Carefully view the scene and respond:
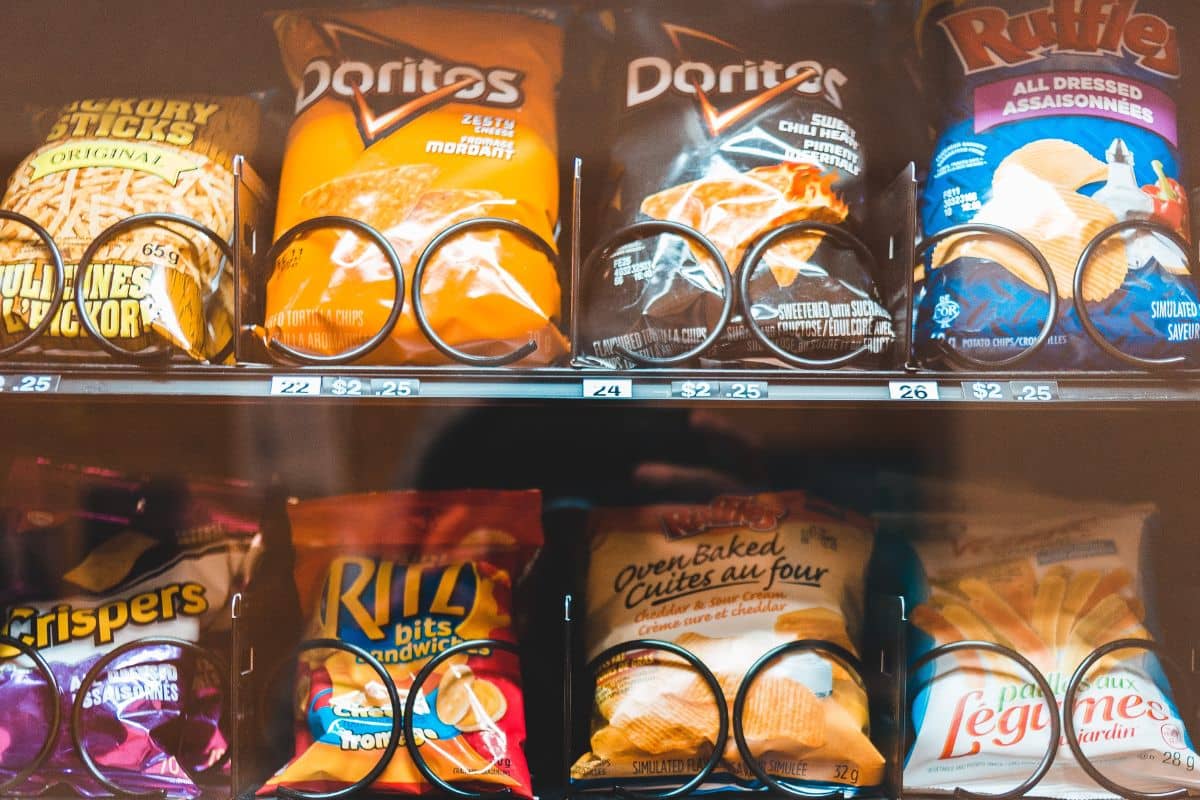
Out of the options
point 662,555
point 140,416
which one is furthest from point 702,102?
point 140,416

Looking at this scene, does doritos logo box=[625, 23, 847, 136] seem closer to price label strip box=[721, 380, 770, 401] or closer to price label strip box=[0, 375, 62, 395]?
price label strip box=[721, 380, 770, 401]

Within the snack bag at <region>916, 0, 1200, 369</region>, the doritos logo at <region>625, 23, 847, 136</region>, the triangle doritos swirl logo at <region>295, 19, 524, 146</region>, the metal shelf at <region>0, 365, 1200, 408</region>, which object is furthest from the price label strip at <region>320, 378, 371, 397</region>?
the snack bag at <region>916, 0, 1200, 369</region>

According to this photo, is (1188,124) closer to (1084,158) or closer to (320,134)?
(1084,158)

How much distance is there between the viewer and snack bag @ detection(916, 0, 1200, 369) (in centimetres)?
75

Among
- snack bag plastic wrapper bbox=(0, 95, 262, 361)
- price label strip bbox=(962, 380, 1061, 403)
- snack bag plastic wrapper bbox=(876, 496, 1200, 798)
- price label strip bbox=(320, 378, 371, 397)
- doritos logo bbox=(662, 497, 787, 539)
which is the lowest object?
snack bag plastic wrapper bbox=(876, 496, 1200, 798)

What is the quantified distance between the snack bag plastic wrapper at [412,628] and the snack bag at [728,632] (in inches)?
3.5

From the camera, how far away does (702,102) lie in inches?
33.2

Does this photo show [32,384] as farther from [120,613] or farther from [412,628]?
[412,628]

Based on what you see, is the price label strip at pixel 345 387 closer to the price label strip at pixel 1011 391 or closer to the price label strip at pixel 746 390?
the price label strip at pixel 746 390

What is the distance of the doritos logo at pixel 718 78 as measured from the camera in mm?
840

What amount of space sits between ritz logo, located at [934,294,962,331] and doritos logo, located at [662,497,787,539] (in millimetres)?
246

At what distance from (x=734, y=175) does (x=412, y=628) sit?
547 mm

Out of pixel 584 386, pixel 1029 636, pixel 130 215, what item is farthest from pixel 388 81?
pixel 1029 636

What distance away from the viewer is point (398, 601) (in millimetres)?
862
